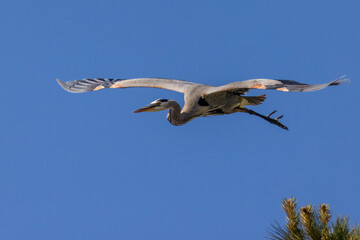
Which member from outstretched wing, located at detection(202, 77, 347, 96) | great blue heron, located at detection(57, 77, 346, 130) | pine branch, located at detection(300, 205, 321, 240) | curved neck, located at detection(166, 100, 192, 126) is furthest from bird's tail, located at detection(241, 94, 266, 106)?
pine branch, located at detection(300, 205, 321, 240)

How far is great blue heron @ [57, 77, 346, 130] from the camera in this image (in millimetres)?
10188

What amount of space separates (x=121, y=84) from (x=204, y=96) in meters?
2.47

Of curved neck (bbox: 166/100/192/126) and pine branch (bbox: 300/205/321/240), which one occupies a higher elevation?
curved neck (bbox: 166/100/192/126)

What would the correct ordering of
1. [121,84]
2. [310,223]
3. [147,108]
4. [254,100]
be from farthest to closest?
1. [121,84]
2. [254,100]
3. [147,108]
4. [310,223]

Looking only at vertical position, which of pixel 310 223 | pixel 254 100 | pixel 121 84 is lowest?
pixel 310 223

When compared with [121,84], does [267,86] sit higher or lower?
lower

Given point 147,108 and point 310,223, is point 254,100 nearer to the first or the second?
point 147,108

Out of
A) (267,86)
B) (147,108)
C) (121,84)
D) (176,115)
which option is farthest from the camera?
(121,84)

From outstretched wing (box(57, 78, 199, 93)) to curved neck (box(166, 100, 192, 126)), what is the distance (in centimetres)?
79

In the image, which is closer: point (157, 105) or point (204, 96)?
point (157, 105)

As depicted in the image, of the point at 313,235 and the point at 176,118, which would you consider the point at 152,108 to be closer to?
the point at 176,118

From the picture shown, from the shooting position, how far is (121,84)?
12938mm

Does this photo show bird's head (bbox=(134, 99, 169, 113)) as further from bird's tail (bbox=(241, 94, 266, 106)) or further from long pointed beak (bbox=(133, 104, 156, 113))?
bird's tail (bbox=(241, 94, 266, 106))

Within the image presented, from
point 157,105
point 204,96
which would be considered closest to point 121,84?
point 157,105
